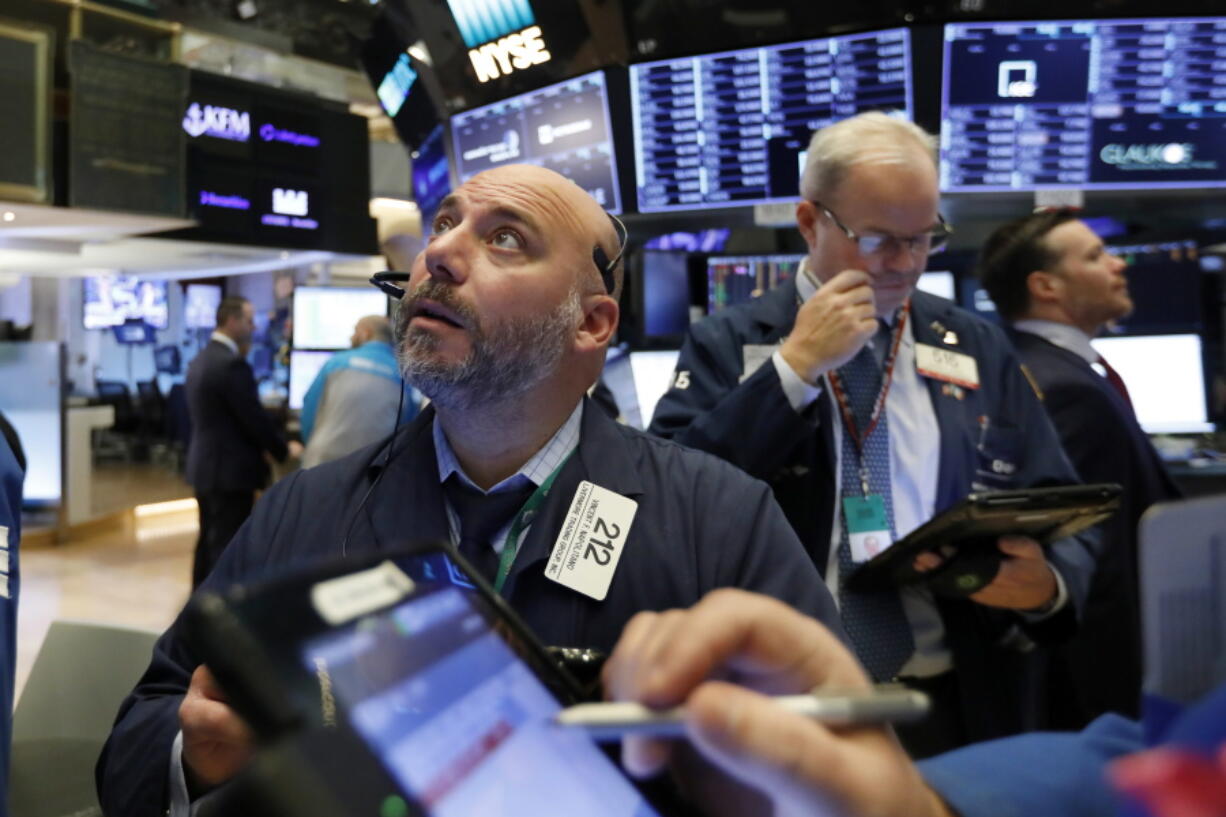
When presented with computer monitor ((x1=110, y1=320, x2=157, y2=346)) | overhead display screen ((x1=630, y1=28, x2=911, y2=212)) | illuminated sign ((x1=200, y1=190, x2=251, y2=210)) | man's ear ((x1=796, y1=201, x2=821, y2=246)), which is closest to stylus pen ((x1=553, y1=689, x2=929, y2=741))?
man's ear ((x1=796, y1=201, x2=821, y2=246))

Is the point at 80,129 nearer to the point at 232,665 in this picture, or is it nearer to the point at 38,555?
the point at 38,555

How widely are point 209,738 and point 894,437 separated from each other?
4.26 feet

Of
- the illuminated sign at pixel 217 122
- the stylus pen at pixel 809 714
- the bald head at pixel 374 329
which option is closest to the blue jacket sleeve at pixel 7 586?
the stylus pen at pixel 809 714

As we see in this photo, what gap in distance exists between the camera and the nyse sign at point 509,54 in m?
3.33

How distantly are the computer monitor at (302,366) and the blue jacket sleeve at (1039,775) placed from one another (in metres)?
7.12

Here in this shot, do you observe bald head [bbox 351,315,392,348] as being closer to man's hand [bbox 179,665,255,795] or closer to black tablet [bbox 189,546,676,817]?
man's hand [bbox 179,665,255,795]

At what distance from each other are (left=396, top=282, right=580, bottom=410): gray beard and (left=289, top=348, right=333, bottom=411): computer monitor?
6286 millimetres

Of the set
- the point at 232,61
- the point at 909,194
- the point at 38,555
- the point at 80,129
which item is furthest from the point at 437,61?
the point at 232,61

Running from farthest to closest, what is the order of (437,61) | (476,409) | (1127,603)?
1. (437,61)
2. (1127,603)
3. (476,409)

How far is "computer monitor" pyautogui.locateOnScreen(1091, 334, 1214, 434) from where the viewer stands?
11.9ft

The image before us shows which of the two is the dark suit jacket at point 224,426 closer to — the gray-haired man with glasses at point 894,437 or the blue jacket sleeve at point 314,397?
the blue jacket sleeve at point 314,397

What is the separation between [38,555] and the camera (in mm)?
8219

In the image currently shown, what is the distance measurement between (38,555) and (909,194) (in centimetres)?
852

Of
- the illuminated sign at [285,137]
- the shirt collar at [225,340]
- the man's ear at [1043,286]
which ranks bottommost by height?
the shirt collar at [225,340]
